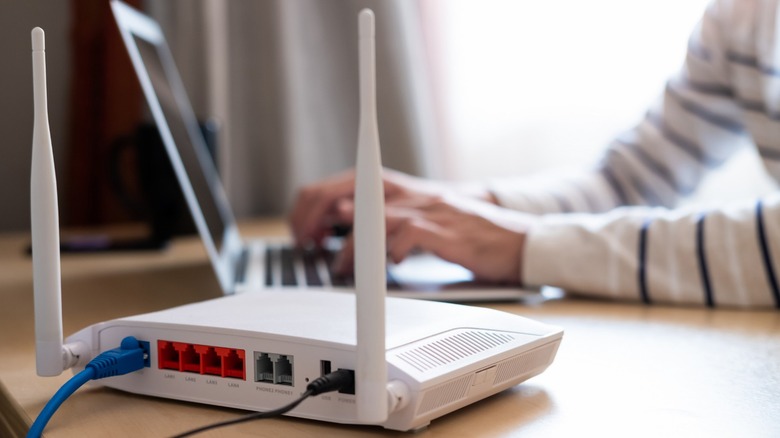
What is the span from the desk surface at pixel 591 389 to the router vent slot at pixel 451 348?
0.03 meters

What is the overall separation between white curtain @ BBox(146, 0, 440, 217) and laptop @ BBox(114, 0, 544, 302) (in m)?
0.47

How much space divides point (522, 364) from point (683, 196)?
2.38 feet

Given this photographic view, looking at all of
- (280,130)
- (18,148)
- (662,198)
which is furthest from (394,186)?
(18,148)

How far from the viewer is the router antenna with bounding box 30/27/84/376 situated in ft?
1.31

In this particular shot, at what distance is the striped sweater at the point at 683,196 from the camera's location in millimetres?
695

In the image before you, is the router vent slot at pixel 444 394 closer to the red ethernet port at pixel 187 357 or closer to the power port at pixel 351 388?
the power port at pixel 351 388

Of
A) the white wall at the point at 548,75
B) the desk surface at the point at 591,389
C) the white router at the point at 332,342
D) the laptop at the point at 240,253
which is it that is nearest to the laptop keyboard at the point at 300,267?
the laptop at the point at 240,253

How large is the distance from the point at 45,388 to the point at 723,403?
379 mm

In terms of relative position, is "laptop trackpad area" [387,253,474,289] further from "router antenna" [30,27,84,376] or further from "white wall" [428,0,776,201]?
"white wall" [428,0,776,201]

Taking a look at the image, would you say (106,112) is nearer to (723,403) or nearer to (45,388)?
(45,388)

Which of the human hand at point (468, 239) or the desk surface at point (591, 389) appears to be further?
the human hand at point (468, 239)

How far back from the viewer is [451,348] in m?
0.39

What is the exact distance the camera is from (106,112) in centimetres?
168

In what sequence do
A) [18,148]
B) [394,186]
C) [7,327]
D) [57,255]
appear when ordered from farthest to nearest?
[18,148], [394,186], [7,327], [57,255]
